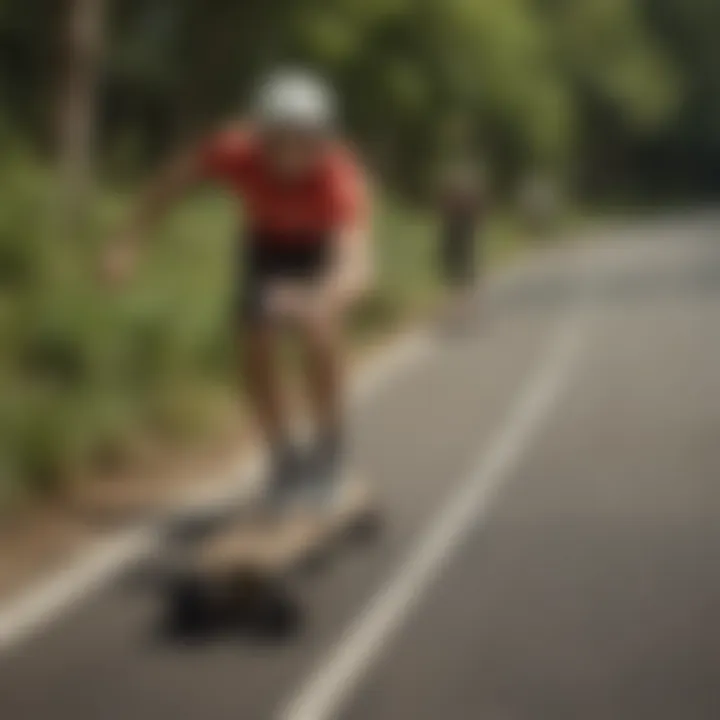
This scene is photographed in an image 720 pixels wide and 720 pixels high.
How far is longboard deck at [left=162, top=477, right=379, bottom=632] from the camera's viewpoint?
6.59 meters

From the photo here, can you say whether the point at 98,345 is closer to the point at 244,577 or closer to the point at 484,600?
the point at 484,600

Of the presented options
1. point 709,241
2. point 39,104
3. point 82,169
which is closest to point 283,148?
point 82,169

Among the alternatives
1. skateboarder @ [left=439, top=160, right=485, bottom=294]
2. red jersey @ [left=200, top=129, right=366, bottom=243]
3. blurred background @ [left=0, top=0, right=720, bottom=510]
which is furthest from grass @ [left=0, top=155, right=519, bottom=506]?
skateboarder @ [left=439, top=160, right=485, bottom=294]

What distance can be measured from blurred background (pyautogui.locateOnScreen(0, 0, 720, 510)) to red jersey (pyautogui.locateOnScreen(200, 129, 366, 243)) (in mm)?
1978

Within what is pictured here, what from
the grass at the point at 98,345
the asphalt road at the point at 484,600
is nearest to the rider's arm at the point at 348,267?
the asphalt road at the point at 484,600

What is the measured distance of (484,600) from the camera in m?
7.16

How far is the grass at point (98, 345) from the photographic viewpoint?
9812 mm

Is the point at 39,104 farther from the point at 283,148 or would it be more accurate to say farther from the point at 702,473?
the point at 283,148

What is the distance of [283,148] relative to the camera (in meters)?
7.44

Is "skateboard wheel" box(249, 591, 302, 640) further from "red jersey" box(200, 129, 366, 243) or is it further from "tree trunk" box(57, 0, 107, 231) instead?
"tree trunk" box(57, 0, 107, 231)

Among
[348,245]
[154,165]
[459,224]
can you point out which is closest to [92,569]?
[348,245]

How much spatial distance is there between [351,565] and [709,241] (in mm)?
33934

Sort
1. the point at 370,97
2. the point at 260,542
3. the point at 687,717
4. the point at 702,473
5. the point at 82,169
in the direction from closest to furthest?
the point at 687,717
the point at 260,542
the point at 702,473
the point at 82,169
the point at 370,97

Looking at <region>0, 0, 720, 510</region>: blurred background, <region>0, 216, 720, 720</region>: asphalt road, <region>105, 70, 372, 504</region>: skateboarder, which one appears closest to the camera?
<region>0, 216, 720, 720</region>: asphalt road
